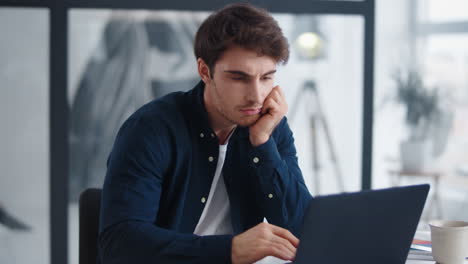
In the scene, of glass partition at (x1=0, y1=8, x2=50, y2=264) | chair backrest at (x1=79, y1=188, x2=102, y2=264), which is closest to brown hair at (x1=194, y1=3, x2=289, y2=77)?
chair backrest at (x1=79, y1=188, x2=102, y2=264)

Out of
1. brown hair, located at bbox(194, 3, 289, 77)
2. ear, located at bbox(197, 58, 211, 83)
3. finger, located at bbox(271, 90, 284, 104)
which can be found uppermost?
brown hair, located at bbox(194, 3, 289, 77)

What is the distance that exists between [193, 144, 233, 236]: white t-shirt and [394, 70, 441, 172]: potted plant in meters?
2.86

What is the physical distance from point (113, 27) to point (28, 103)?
2.02 feet

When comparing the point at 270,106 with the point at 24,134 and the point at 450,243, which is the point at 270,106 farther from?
the point at 24,134

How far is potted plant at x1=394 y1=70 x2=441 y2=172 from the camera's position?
427cm

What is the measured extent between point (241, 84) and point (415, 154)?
3017 mm

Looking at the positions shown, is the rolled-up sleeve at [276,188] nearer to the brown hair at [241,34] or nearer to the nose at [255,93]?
the nose at [255,93]

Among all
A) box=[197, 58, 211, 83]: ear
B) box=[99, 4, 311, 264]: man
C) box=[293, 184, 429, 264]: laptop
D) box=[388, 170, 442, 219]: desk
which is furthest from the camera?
box=[388, 170, 442, 219]: desk

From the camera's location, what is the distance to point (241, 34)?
1.57 m

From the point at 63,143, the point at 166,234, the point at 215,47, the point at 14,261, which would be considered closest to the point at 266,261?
the point at 166,234

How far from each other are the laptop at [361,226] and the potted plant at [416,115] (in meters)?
3.21

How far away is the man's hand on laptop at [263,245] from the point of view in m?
1.20

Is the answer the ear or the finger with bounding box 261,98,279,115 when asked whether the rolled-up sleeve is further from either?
the ear

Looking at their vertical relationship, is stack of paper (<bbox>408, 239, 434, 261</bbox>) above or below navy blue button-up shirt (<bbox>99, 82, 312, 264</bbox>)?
below
